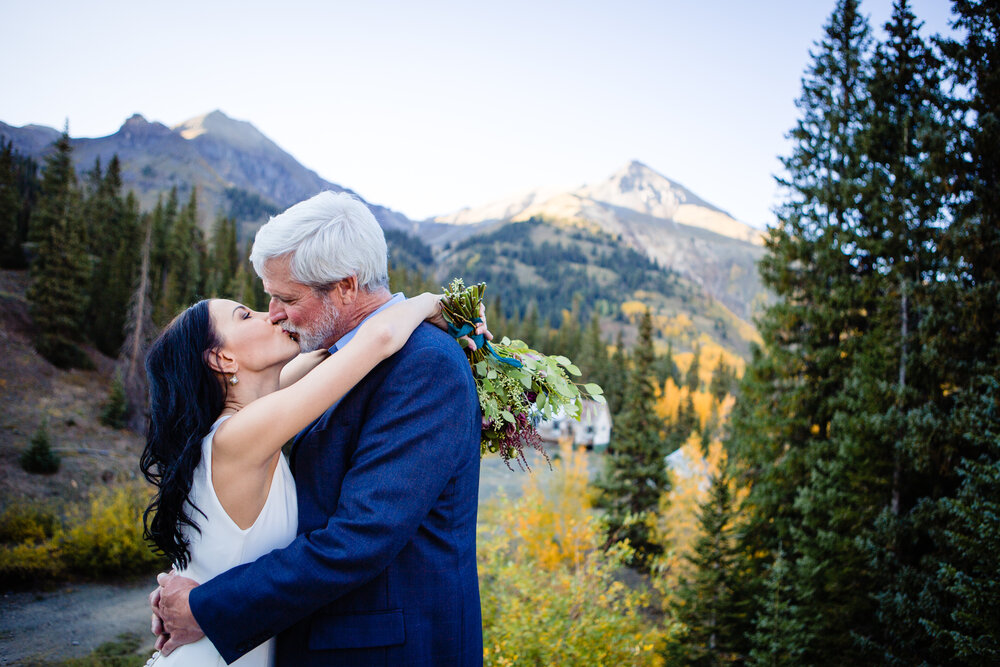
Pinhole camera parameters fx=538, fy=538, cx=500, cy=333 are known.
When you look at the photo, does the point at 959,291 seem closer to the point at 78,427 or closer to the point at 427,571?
the point at 427,571

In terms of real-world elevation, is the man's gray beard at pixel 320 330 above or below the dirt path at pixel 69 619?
above

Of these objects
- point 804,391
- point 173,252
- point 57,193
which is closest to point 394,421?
point 804,391

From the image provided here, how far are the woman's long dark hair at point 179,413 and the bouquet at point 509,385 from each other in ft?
3.38

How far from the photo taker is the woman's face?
2264 millimetres

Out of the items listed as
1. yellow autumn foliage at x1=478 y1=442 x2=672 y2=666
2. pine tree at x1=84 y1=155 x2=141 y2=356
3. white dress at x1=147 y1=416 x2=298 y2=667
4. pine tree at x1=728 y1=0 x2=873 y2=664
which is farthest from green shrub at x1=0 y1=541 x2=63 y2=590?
pine tree at x1=84 y1=155 x2=141 y2=356

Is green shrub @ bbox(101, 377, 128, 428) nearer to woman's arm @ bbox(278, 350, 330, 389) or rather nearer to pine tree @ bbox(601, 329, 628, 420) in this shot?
woman's arm @ bbox(278, 350, 330, 389)

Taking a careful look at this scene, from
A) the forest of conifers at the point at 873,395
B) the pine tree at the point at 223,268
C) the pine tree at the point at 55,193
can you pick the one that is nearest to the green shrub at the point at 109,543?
the forest of conifers at the point at 873,395

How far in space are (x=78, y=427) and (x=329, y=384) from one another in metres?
36.6

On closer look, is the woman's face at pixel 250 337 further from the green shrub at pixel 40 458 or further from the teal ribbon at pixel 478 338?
the green shrub at pixel 40 458

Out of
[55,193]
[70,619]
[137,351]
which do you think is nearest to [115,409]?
[137,351]

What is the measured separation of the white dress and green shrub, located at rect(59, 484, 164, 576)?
15.2m

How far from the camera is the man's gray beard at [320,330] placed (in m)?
2.28

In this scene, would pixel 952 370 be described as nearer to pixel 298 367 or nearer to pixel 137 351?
pixel 298 367

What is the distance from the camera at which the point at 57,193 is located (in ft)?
137
